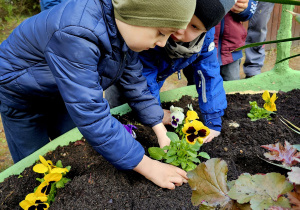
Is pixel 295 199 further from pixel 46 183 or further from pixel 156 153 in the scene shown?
pixel 46 183

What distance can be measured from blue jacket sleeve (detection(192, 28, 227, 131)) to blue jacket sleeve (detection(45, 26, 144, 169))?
75 cm

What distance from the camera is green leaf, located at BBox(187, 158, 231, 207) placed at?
500 millimetres

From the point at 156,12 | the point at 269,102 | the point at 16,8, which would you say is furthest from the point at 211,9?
A: the point at 16,8

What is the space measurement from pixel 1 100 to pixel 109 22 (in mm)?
780

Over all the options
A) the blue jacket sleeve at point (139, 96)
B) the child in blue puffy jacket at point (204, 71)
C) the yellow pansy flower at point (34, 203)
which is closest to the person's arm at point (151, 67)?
the child in blue puffy jacket at point (204, 71)

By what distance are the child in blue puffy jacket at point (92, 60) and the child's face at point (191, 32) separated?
0.79 feet

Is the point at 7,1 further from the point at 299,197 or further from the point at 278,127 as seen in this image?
the point at 299,197

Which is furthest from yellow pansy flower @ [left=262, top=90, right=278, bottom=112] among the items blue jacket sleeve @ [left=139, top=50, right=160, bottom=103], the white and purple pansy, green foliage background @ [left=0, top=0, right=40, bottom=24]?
green foliage background @ [left=0, top=0, right=40, bottom=24]

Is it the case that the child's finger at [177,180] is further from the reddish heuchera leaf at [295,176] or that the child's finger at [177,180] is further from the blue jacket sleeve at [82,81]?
the reddish heuchera leaf at [295,176]

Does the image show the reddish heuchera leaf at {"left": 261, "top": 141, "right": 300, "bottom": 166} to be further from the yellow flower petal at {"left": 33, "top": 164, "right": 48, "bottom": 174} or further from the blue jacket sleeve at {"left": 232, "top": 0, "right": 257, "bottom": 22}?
the blue jacket sleeve at {"left": 232, "top": 0, "right": 257, "bottom": 22}

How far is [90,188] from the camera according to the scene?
1156 mm

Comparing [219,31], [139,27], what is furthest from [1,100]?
[219,31]

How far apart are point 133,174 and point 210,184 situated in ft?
2.69

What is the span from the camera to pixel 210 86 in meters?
1.64
